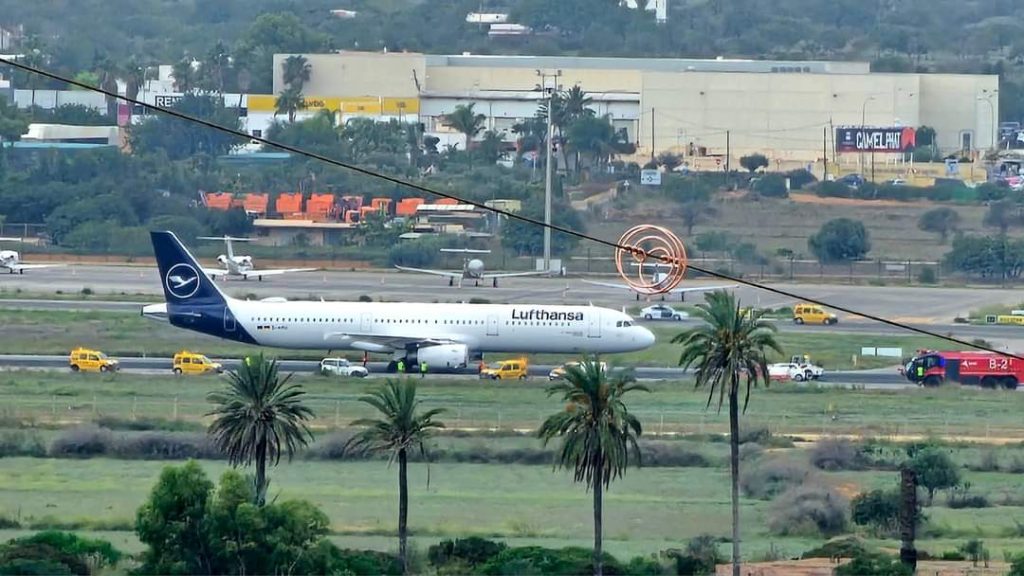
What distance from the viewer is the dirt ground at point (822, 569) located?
121ft

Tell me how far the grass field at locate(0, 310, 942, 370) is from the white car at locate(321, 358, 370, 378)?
394cm

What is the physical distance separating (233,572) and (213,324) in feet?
99.1

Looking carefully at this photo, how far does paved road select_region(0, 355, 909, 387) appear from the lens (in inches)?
2479

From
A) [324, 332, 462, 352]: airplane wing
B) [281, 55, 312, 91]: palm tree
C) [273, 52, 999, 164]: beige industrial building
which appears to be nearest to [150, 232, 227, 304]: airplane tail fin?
[324, 332, 462, 352]: airplane wing

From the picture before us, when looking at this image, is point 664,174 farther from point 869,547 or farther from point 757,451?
point 869,547

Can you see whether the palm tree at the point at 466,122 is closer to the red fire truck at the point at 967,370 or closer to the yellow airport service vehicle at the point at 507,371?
the yellow airport service vehicle at the point at 507,371

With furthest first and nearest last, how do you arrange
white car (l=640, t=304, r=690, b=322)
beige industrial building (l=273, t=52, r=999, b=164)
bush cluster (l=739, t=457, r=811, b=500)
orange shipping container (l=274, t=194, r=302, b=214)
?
beige industrial building (l=273, t=52, r=999, b=164)
orange shipping container (l=274, t=194, r=302, b=214)
white car (l=640, t=304, r=690, b=322)
bush cluster (l=739, t=457, r=811, b=500)

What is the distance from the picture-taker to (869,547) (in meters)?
39.5

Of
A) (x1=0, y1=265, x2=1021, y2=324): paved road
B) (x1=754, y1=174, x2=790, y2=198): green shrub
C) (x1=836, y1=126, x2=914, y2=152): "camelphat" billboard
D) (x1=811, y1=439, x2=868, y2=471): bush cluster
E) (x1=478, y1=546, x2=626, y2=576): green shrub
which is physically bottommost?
(x1=478, y1=546, x2=626, y2=576): green shrub

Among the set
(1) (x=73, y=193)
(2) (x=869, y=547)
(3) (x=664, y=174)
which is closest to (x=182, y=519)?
(2) (x=869, y=547)

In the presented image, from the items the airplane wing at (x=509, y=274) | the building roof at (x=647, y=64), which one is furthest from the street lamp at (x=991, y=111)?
the airplane wing at (x=509, y=274)

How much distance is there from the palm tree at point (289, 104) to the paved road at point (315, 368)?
84854 millimetres

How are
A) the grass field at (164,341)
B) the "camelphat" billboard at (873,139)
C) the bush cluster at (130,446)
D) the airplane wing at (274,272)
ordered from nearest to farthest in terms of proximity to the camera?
1. the bush cluster at (130,446)
2. the grass field at (164,341)
3. the airplane wing at (274,272)
4. the "camelphat" billboard at (873,139)
